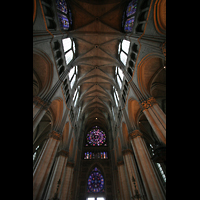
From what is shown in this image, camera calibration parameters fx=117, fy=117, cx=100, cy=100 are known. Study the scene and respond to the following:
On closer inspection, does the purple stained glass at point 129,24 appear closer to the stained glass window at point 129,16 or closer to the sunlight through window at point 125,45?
the stained glass window at point 129,16

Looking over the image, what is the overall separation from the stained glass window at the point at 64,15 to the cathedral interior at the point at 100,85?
9 centimetres

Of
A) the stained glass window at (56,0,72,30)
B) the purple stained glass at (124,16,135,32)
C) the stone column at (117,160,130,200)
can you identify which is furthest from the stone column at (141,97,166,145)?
the stained glass window at (56,0,72,30)

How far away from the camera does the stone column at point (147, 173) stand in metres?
7.25

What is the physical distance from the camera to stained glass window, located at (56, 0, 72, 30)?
1088cm

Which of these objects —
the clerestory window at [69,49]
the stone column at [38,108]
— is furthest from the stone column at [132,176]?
the clerestory window at [69,49]

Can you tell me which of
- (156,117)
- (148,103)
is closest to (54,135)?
(148,103)

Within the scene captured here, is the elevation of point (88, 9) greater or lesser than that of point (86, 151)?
greater

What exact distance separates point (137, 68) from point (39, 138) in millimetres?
15166

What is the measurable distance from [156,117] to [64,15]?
1262 centimetres

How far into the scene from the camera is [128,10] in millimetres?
11992
